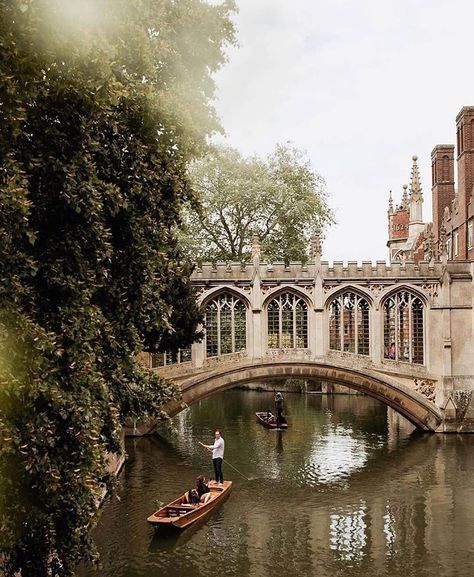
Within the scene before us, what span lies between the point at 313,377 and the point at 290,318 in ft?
7.19

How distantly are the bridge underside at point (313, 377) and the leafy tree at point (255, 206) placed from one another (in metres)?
6.65

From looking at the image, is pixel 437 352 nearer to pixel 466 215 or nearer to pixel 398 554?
pixel 466 215

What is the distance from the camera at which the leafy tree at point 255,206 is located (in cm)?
2789

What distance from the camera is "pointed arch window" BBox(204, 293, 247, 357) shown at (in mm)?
22969

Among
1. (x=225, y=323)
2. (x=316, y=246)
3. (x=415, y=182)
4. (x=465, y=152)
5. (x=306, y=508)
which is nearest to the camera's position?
(x=306, y=508)

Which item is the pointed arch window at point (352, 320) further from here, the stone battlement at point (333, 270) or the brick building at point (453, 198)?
the brick building at point (453, 198)

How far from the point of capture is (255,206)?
92.3 ft

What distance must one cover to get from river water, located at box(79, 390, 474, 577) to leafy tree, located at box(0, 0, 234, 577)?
58.0 inches

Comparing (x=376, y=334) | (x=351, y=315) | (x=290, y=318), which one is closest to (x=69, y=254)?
(x=290, y=318)

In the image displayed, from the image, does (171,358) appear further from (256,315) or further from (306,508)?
(306,508)

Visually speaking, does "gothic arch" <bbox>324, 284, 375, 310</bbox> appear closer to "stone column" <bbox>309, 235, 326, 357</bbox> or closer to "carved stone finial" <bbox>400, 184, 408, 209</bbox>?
"stone column" <bbox>309, 235, 326, 357</bbox>

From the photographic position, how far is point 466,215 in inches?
1014

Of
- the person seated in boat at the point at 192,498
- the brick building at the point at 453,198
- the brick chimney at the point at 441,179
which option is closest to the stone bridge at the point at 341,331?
the brick building at the point at 453,198

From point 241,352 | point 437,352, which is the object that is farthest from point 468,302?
point 241,352
